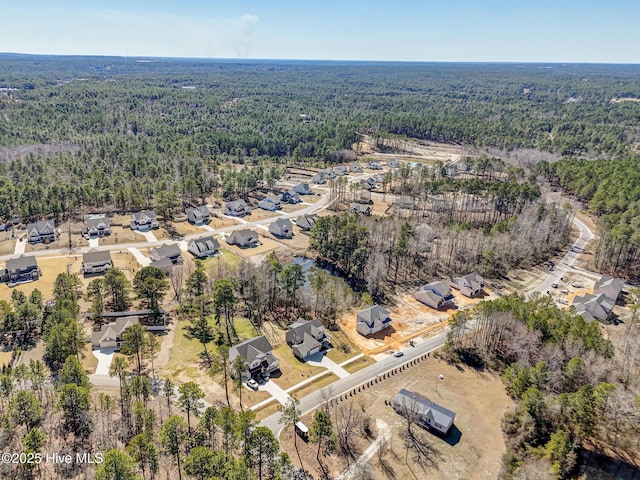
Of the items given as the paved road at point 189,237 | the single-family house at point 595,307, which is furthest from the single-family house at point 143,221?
the single-family house at point 595,307

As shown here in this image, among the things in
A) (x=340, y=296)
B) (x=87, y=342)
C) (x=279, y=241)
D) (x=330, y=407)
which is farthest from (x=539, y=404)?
(x=279, y=241)

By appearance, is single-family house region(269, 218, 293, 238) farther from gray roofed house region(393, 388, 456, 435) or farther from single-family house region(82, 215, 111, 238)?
gray roofed house region(393, 388, 456, 435)

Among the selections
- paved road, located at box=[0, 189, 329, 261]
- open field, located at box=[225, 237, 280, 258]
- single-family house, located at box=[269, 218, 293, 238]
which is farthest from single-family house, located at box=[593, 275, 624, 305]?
paved road, located at box=[0, 189, 329, 261]

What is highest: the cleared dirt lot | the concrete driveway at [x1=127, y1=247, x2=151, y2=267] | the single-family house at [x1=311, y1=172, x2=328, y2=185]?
the single-family house at [x1=311, y1=172, x2=328, y2=185]

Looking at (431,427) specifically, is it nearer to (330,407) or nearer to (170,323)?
(330,407)

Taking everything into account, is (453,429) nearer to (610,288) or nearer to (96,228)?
(610,288)

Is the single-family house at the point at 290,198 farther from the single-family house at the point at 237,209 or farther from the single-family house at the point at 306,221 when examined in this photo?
the single-family house at the point at 306,221

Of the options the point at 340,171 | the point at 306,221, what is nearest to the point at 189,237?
the point at 306,221
